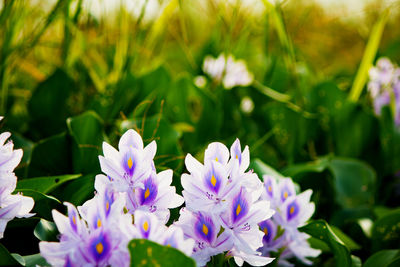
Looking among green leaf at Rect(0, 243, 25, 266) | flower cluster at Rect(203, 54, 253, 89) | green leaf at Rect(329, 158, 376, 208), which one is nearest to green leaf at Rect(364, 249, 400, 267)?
green leaf at Rect(329, 158, 376, 208)

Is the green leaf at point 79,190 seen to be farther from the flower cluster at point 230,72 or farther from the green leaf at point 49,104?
the flower cluster at point 230,72

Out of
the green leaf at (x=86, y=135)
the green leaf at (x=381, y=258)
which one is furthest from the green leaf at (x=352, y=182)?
the green leaf at (x=86, y=135)

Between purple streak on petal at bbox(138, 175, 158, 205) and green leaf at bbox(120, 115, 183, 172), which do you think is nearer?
purple streak on petal at bbox(138, 175, 158, 205)

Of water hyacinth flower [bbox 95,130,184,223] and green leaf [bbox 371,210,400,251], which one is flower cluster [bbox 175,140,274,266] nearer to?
water hyacinth flower [bbox 95,130,184,223]

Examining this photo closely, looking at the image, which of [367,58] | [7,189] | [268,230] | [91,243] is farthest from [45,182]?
[367,58]

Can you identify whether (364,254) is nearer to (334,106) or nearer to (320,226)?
(320,226)
